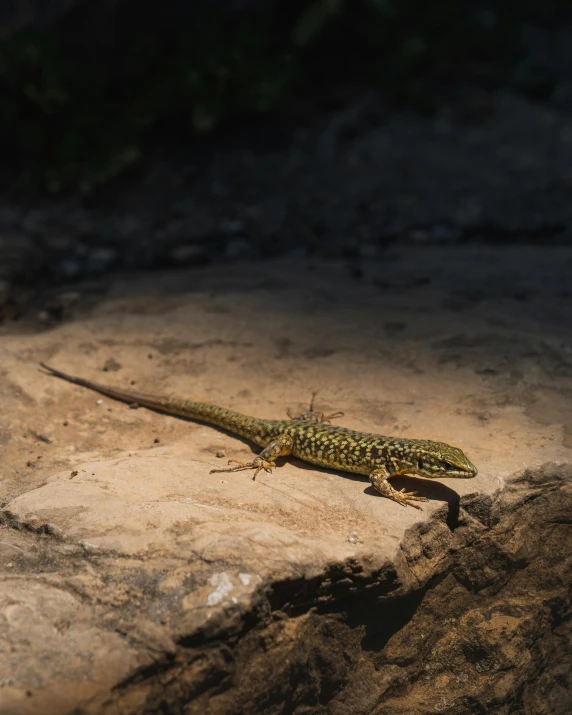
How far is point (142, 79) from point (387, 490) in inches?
397

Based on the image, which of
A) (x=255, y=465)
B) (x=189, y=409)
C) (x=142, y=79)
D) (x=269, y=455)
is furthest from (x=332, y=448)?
(x=142, y=79)

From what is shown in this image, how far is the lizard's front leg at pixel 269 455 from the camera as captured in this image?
591cm

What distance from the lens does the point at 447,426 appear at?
6316 millimetres

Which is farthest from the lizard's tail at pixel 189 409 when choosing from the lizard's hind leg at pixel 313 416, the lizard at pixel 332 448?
the lizard's hind leg at pixel 313 416

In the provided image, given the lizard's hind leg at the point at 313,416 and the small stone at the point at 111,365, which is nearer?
the lizard's hind leg at the point at 313,416

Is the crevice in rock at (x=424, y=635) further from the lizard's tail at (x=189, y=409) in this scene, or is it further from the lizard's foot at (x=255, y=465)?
the lizard's tail at (x=189, y=409)

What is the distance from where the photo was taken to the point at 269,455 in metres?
5.96

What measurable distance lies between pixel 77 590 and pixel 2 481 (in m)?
1.62

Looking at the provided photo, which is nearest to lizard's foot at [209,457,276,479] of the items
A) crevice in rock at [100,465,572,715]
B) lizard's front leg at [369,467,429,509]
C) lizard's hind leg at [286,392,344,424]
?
lizard's hind leg at [286,392,344,424]

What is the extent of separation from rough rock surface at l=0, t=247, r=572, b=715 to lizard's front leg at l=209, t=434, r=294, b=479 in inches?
7.6

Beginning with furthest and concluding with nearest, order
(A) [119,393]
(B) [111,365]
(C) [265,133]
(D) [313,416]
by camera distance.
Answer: (C) [265,133]
(B) [111,365]
(A) [119,393]
(D) [313,416]

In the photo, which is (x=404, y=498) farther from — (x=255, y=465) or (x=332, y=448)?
(x=255, y=465)

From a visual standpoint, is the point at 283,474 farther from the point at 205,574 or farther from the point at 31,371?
the point at 31,371

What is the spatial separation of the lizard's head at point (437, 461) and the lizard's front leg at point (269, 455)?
3.31 ft
